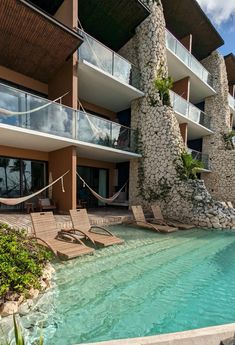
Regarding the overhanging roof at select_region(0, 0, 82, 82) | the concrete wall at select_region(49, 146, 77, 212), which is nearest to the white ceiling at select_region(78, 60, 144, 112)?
the overhanging roof at select_region(0, 0, 82, 82)

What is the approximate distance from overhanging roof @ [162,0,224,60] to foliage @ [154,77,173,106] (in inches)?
235

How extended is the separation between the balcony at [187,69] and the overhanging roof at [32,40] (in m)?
7.68

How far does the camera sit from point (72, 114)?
367 inches

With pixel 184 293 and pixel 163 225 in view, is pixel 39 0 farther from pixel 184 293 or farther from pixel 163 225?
pixel 184 293

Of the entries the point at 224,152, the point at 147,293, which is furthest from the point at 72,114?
the point at 224,152

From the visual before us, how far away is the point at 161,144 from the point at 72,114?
212 inches

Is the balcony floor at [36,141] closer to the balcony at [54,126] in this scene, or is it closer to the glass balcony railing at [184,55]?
the balcony at [54,126]

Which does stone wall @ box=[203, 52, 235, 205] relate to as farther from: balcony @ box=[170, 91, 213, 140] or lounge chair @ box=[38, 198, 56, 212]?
lounge chair @ box=[38, 198, 56, 212]

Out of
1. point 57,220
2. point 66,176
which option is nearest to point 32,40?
point 66,176

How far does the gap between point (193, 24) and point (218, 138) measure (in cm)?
929

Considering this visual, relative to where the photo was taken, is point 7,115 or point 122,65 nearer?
point 7,115

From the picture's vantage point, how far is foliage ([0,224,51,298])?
3473 mm

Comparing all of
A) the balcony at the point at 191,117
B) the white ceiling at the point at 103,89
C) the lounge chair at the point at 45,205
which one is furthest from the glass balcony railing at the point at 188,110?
the lounge chair at the point at 45,205

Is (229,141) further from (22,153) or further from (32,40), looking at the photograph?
(32,40)
